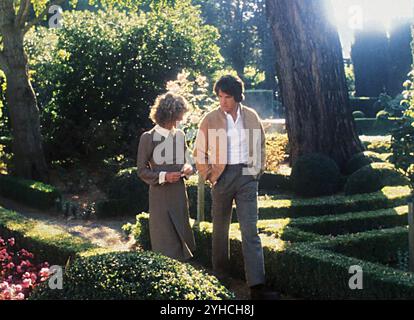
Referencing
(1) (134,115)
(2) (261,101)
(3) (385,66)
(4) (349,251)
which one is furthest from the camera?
(3) (385,66)

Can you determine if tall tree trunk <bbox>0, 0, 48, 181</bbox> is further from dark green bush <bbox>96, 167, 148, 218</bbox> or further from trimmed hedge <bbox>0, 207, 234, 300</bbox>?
trimmed hedge <bbox>0, 207, 234, 300</bbox>

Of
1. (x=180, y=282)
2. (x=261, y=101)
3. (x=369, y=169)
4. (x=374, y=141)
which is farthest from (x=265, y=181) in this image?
(x=261, y=101)

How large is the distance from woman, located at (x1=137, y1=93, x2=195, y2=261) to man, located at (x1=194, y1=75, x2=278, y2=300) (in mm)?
231

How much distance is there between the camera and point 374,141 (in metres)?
14.5

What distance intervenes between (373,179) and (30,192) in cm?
607

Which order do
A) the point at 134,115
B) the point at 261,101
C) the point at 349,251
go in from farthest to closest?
the point at 261,101 → the point at 134,115 → the point at 349,251

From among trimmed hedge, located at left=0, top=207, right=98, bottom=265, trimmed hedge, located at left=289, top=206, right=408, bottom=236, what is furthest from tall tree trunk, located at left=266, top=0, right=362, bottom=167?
trimmed hedge, located at left=0, top=207, right=98, bottom=265

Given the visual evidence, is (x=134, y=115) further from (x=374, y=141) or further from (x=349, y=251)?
(x=349, y=251)

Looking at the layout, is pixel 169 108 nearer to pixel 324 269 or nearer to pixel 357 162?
pixel 324 269

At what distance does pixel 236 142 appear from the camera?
591 centimetres

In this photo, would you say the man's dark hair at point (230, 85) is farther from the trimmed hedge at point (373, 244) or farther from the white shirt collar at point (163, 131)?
the trimmed hedge at point (373, 244)

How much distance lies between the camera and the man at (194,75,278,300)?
577 centimetres

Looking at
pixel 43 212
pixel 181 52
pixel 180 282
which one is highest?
pixel 181 52
